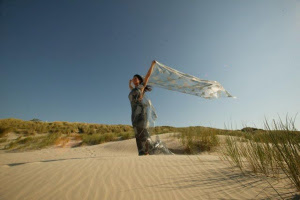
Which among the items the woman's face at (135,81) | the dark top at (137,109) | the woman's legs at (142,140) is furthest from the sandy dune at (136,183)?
the woman's face at (135,81)

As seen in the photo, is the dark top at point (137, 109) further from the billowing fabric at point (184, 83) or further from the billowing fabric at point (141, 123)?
the billowing fabric at point (184, 83)

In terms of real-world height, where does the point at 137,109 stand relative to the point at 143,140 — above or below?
above

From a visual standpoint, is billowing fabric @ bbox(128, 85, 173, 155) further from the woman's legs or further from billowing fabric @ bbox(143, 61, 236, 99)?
billowing fabric @ bbox(143, 61, 236, 99)

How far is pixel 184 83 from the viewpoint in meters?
5.22

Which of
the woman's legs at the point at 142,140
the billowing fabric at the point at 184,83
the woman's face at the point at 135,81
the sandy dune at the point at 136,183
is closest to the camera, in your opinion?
the sandy dune at the point at 136,183

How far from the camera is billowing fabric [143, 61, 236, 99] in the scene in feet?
16.3

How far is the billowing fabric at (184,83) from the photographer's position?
4.95 metres

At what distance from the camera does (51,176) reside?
231cm

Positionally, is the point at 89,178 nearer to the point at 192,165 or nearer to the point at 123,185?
the point at 123,185

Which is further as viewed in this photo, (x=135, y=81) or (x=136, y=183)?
(x=135, y=81)

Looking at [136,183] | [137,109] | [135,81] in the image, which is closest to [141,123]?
[137,109]

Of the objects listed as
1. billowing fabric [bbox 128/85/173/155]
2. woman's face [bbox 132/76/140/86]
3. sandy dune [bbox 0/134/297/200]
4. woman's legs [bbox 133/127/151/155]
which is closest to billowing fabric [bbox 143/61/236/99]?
woman's face [bbox 132/76/140/86]

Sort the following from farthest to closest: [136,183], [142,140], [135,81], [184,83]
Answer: [184,83] → [135,81] → [142,140] → [136,183]

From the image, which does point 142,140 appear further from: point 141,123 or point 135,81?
point 135,81
